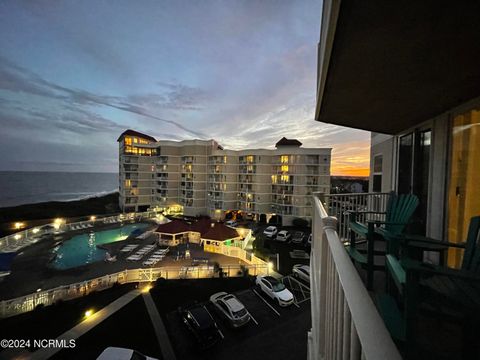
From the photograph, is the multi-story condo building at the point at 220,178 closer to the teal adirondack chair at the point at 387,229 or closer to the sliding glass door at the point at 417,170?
the sliding glass door at the point at 417,170

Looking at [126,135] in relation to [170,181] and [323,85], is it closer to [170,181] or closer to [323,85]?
[170,181]

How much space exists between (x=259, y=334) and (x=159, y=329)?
3.85 meters

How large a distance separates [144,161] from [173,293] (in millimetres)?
28161

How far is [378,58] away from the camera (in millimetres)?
1816

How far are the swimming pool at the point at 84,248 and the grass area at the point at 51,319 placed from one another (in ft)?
22.6

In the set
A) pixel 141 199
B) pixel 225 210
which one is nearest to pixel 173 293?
pixel 225 210

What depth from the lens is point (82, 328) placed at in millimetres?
7324

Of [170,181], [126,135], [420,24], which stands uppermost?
[126,135]

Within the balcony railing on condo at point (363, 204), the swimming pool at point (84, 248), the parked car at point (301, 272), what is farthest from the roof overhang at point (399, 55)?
the swimming pool at point (84, 248)

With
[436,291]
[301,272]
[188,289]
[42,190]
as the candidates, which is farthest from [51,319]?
[42,190]

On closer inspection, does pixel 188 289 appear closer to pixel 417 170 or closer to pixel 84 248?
pixel 417 170

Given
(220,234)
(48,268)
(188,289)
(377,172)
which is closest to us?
(377,172)

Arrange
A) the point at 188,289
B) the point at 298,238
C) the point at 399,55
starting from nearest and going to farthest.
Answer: the point at 399,55 < the point at 188,289 < the point at 298,238

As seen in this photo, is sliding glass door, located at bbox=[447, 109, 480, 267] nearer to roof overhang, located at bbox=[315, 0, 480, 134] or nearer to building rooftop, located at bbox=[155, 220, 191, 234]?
roof overhang, located at bbox=[315, 0, 480, 134]
